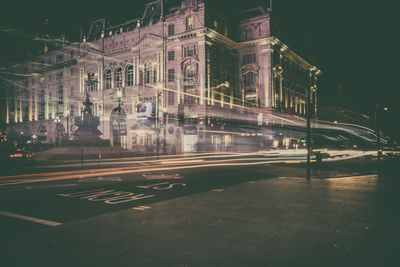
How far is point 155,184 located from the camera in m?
13.0

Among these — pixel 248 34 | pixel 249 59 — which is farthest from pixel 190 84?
pixel 248 34

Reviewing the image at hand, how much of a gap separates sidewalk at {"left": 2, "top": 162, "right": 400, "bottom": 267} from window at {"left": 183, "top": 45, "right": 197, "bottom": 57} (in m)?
41.3

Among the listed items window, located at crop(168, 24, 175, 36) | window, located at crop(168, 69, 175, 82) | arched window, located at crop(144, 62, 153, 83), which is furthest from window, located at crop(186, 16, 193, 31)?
arched window, located at crop(144, 62, 153, 83)

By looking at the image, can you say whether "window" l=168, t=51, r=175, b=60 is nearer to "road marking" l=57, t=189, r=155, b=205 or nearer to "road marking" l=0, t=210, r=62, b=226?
"road marking" l=57, t=189, r=155, b=205

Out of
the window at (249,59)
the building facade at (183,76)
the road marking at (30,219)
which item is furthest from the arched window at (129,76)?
the road marking at (30,219)

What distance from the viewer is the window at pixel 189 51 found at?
4712 cm

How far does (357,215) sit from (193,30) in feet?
143

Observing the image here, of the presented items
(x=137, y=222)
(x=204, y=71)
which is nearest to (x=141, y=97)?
(x=204, y=71)

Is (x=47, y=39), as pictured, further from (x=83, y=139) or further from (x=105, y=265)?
(x=105, y=265)

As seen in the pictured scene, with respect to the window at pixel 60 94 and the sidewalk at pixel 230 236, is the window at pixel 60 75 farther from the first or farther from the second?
the sidewalk at pixel 230 236

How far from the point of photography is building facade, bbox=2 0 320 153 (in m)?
46.6

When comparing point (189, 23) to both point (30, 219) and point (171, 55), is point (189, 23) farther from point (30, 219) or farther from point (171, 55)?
point (30, 219)

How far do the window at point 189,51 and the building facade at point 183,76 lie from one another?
0.17m

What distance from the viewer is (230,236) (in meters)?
5.70
